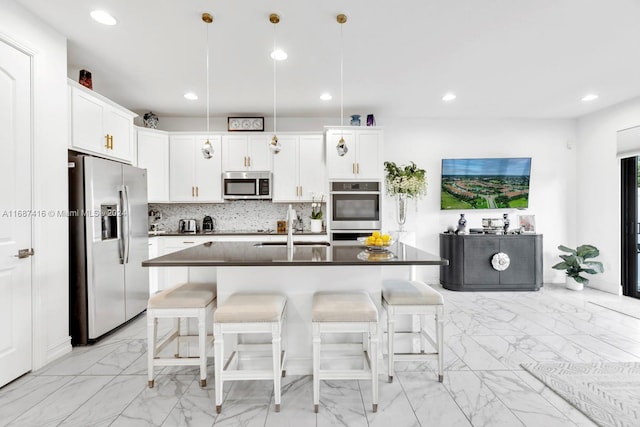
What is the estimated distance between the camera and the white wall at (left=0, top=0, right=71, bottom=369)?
7.84 ft

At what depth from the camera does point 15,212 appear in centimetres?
225

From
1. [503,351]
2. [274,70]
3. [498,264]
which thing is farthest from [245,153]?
[498,264]

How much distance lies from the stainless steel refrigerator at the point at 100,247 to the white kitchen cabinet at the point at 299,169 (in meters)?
1.95

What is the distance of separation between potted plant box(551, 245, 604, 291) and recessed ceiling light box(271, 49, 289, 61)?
4863mm

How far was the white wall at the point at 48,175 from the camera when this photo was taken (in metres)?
2.39

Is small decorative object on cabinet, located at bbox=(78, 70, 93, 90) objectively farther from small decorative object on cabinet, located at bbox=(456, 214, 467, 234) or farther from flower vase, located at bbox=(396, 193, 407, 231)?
small decorative object on cabinet, located at bbox=(456, 214, 467, 234)

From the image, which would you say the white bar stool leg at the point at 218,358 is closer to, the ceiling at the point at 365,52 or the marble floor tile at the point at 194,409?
the marble floor tile at the point at 194,409

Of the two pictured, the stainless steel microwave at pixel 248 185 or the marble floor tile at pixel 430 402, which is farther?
the stainless steel microwave at pixel 248 185

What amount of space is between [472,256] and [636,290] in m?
2.18

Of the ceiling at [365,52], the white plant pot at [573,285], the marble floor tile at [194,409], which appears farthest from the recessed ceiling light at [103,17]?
the white plant pot at [573,285]

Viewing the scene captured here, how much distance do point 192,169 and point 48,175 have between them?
231cm

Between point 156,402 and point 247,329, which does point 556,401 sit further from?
point 156,402

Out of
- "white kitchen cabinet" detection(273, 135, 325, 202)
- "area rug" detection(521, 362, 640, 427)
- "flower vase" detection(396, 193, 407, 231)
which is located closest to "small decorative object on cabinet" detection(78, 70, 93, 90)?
"white kitchen cabinet" detection(273, 135, 325, 202)

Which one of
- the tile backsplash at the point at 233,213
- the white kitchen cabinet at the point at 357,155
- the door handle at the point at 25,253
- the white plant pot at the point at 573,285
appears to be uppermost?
the white kitchen cabinet at the point at 357,155
